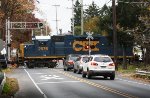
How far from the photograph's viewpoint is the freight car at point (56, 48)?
64.8 metres

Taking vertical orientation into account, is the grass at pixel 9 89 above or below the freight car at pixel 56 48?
below

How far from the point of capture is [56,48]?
2562 inches

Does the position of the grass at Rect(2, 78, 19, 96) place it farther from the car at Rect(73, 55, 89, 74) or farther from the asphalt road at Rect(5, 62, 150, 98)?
the car at Rect(73, 55, 89, 74)

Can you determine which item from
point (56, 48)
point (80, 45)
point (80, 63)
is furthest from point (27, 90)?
point (80, 45)

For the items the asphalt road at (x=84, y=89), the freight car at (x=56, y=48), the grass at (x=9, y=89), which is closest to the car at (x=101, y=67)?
the asphalt road at (x=84, y=89)

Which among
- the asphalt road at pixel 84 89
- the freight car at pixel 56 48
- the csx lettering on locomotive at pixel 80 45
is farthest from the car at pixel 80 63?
the csx lettering on locomotive at pixel 80 45

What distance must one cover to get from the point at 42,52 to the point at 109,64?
1145 inches

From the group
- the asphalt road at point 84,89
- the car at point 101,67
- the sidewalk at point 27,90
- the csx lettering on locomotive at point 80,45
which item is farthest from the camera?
the csx lettering on locomotive at point 80,45

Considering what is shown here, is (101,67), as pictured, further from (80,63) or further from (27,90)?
(27,90)

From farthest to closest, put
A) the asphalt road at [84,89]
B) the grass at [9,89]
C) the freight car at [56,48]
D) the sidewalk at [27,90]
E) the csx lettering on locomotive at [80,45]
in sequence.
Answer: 1. the csx lettering on locomotive at [80,45]
2. the freight car at [56,48]
3. the sidewalk at [27,90]
4. the asphalt road at [84,89]
5. the grass at [9,89]

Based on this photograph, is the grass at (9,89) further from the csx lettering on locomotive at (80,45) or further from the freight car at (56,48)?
the csx lettering on locomotive at (80,45)

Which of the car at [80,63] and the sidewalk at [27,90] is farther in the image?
the car at [80,63]

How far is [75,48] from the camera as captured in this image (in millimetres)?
65375

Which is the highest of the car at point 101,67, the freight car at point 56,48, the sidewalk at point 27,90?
the freight car at point 56,48
